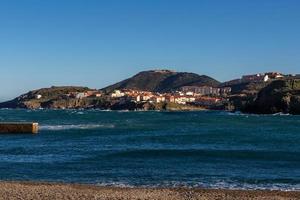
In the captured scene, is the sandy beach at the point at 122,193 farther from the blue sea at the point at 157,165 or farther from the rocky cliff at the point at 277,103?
the rocky cliff at the point at 277,103


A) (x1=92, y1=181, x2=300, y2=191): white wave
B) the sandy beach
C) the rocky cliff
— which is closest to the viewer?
the sandy beach

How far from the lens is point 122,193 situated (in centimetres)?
2362

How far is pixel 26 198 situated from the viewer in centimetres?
2080

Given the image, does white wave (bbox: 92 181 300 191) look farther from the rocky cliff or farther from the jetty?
the rocky cliff

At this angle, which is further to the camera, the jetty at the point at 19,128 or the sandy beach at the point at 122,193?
the jetty at the point at 19,128

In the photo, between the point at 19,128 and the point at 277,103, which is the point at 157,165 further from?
the point at 277,103

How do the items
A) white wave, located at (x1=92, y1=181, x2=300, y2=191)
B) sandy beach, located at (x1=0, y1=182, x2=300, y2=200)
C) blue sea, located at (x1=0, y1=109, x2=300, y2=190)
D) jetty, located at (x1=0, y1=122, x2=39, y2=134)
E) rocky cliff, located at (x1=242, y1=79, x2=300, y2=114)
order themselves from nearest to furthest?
sandy beach, located at (x1=0, y1=182, x2=300, y2=200), white wave, located at (x1=92, y1=181, x2=300, y2=191), blue sea, located at (x1=0, y1=109, x2=300, y2=190), jetty, located at (x1=0, y1=122, x2=39, y2=134), rocky cliff, located at (x1=242, y1=79, x2=300, y2=114)

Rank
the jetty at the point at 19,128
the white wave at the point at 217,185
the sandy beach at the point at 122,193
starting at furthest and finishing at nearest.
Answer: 1. the jetty at the point at 19,128
2. the white wave at the point at 217,185
3. the sandy beach at the point at 122,193

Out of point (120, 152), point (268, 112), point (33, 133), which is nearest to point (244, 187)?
point (120, 152)

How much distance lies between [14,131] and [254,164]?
136 ft

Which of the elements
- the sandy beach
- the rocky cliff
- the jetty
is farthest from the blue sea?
the rocky cliff

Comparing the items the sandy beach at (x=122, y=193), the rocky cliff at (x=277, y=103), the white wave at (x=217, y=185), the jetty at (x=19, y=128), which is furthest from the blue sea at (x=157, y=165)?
the rocky cliff at (x=277, y=103)

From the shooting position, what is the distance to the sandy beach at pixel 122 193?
2189 cm

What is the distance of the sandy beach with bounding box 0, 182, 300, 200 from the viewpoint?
71.8 ft
